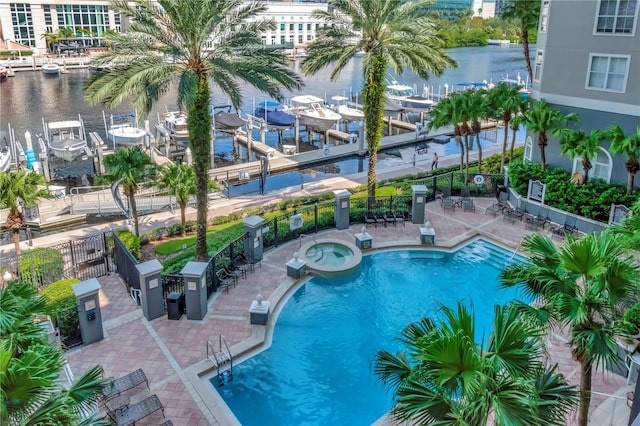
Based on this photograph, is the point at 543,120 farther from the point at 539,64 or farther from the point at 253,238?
the point at 253,238

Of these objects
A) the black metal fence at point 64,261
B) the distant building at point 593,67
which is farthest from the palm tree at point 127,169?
the distant building at point 593,67

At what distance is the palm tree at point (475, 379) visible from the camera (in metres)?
6.79

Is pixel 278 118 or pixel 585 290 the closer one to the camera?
pixel 585 290

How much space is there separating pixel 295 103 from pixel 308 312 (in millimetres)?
36810

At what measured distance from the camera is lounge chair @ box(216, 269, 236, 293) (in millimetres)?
18234

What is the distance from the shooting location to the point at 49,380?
698cm

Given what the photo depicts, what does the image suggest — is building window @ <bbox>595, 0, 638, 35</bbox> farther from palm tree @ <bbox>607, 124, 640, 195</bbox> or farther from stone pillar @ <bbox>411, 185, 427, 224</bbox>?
stone pillar @ <bbox>411, 185, 427, 224</bbox>

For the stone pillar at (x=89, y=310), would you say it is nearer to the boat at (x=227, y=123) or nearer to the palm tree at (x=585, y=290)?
the palm tree at (x=585, y=290)

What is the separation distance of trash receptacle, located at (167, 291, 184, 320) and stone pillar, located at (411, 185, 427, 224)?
38.2 feet

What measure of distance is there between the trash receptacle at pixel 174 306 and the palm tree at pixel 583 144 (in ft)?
56.3

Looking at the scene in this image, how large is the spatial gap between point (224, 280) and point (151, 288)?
2.82 metres

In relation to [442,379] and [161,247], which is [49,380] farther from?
[161,247]

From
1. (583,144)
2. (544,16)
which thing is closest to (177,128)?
(544,16)

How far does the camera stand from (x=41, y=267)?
1833 cm
